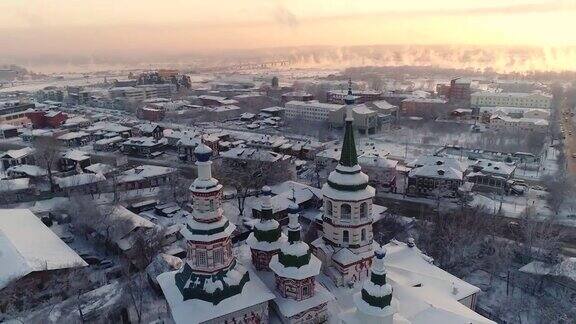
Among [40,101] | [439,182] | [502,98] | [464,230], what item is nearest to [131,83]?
[40,101]

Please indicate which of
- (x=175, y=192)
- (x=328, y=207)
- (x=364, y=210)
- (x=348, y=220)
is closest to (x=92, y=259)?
(x=175, y=192)

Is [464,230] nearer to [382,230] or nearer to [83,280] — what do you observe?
[382,230]

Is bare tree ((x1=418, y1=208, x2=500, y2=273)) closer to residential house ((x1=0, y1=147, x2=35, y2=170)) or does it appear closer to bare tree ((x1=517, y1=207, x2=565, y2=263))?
bare tree ((x1=517, y1=207, x2=565, y2=263))

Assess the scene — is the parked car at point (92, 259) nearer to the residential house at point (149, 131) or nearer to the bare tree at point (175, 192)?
the bare tree at point (175, 192)

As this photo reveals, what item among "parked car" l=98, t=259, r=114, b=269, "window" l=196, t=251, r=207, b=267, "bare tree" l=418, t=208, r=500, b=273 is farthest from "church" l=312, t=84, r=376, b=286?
"parked car" l=98, t=259, r=114, b=269

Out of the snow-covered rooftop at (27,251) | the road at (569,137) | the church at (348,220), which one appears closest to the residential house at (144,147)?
the snow-covered rooftop at (27,251)

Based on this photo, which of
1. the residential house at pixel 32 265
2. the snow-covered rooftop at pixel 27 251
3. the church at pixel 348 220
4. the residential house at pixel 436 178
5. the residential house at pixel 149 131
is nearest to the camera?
the church at pixel 348 220
